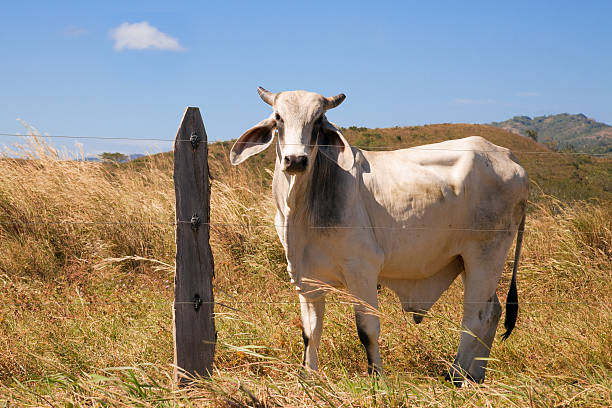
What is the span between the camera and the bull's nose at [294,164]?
10.6ft

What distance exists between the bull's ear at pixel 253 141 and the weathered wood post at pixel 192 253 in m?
0.32

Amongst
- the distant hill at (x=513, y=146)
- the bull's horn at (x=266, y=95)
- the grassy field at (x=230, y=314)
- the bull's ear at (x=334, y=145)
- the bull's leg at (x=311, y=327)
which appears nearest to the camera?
the grassy field at (x=230, y=314)

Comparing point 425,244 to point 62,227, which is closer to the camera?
point 425,244

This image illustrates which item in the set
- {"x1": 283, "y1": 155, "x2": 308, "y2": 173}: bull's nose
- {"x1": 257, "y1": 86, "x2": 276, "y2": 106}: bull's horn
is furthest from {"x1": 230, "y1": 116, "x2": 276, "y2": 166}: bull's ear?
{"x1": 283, "y1": 155, "x2": 308, "y2": 173}: bull's nose

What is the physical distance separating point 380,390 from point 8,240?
5607mm

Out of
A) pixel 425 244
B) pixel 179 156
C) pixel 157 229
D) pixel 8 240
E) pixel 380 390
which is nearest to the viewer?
pixel 380 390

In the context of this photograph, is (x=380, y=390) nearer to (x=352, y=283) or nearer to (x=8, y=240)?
(x=352, y=283)

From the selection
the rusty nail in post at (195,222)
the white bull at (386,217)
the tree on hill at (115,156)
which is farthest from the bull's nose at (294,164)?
the tree on hill at (115,156)

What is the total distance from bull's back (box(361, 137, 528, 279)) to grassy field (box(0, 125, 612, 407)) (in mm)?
566

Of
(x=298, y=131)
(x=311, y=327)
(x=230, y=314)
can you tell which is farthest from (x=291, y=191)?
(x=230, y=314)

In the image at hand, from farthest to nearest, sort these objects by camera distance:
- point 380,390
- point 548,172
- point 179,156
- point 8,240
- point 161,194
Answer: point 548,172 < point 161,194 < point 8,240 < point 179,156 < point 380,390

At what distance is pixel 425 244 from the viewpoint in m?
4.07

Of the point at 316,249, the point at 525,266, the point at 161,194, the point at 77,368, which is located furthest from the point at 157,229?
the point at 525,266

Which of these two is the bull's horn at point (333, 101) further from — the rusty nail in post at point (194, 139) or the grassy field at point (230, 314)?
the grassy field at point (230, 314)
